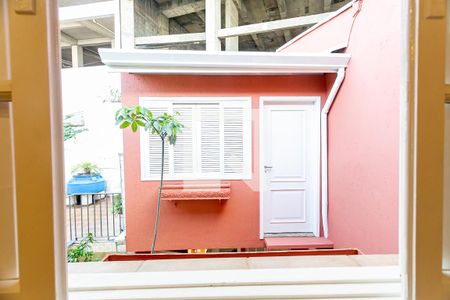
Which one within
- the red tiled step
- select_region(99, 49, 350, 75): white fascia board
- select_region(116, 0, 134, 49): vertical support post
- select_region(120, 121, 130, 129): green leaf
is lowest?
the red tiled step

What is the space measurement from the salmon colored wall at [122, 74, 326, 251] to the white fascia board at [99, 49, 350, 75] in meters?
0.38

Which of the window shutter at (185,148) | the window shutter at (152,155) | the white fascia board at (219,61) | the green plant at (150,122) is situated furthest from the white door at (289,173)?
the window shutter at (152,155)

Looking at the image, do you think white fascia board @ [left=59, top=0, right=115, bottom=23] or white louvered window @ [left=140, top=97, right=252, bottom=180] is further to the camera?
white louvered window @ [left=140, top=97, right=252, bottom=180]

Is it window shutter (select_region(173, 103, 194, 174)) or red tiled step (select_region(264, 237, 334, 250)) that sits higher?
window shutter (select_region(173, 103, 194, 174))

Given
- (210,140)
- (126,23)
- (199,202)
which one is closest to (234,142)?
(210,140)

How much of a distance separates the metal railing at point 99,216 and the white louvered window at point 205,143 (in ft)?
2.78

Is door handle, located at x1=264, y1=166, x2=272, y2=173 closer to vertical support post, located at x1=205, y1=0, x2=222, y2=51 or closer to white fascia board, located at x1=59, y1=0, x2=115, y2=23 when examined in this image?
vertical support post, located at x1=205, y1=0, x2=222, y2=51

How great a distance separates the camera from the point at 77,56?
145 inches

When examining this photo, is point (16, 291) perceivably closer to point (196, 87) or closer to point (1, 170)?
point (1, 170)

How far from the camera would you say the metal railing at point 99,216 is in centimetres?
336

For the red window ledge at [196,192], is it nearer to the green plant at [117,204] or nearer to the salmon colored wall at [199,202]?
the salmon colored wall at [199,202]

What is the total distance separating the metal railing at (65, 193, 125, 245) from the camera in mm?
3357

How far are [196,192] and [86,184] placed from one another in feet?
4.84

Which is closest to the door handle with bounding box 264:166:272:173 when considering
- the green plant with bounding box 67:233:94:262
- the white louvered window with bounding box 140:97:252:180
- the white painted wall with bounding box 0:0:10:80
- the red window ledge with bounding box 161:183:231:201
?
the white louvered window with bounding box 140:97:252:180
